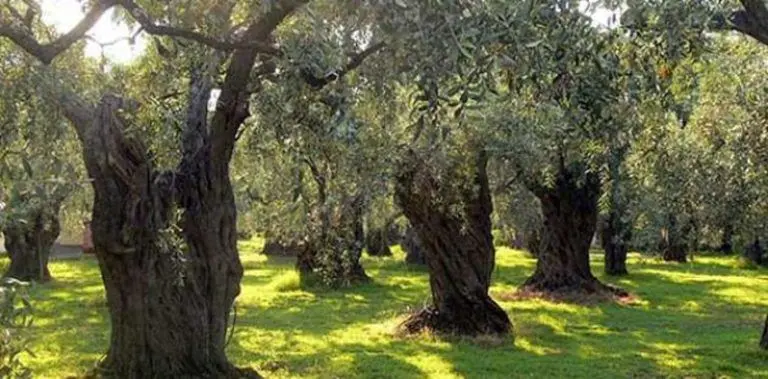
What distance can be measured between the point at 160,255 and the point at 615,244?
22.5m

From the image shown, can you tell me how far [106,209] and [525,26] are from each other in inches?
263

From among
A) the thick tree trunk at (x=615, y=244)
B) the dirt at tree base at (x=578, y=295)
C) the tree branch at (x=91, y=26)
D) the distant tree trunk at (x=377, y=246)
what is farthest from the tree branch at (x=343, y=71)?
the distant tree trunk at (x=377, y=246)

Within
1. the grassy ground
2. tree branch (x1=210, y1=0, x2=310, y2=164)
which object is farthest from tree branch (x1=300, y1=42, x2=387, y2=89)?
the grassy ground

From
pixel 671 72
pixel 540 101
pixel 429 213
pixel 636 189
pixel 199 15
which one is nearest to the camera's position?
pixel 671 72

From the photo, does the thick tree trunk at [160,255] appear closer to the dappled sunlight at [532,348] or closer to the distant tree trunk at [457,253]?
the distant tree trunk at [457,253]

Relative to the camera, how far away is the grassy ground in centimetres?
1298

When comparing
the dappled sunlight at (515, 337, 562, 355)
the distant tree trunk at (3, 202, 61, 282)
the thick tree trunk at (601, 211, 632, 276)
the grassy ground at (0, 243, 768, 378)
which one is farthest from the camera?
the thick tree trunk at (601, 211, 632, 276)

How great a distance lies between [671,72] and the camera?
17.1ft

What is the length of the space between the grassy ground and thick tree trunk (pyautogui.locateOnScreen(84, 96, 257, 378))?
218cm

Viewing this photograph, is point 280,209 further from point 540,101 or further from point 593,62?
point 593,62

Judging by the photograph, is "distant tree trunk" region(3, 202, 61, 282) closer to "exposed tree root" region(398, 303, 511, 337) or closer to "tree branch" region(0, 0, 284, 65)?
"exposed tree root" region(398, 303, 511, 337)

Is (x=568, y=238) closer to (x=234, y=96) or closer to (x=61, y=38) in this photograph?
(x=234, y=96)

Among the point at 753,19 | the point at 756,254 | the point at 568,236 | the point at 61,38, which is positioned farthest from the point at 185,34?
the point at 756,254

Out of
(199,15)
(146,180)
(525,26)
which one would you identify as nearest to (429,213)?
(146,180)
